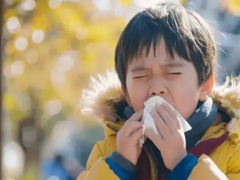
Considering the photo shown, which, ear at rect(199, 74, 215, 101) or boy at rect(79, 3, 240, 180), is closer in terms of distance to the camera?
boy at rect(79, 3, 240, 180)

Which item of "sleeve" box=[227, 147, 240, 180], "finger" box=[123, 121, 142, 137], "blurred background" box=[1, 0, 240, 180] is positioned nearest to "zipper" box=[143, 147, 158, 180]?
"finger" box=[123, 121, 142, 137]

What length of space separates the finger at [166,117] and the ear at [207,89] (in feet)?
0.64

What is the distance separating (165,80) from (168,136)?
18 cm

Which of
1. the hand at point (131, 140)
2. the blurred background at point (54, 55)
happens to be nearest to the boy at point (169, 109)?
the hand at point (131, 140)

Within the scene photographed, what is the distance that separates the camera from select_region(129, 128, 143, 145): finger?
1.97 metres

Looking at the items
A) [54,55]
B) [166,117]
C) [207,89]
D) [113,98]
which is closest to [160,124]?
[166,117]

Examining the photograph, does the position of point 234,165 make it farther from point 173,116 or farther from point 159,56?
point 159,56

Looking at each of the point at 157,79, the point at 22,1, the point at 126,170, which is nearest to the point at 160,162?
the point at 126,170

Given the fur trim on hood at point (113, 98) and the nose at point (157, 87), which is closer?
the nose at point (157, 87)

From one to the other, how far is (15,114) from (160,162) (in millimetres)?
7822

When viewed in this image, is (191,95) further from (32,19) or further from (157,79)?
(32,19)

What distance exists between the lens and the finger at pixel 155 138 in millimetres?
1945

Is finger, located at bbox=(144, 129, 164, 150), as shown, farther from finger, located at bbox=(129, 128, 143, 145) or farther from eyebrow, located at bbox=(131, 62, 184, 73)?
eyebrow, located at bbox=(131, 62, 184, 73)

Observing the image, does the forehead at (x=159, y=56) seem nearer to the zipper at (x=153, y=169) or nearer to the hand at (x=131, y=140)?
the hand at (x=131, y=140)
